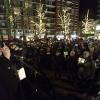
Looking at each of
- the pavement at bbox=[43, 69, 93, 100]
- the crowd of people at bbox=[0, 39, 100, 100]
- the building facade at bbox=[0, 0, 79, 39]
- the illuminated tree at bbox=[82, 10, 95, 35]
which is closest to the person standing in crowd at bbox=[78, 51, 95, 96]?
the crowd of people at bbox=[0, 39, 100, 100]

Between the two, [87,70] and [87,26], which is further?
[87,26]

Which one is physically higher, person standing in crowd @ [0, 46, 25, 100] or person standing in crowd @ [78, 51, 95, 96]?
person standing in crowd @ [0, 46, 25, 100]

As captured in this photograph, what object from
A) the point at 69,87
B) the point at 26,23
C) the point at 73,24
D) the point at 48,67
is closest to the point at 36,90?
the point at 69,87

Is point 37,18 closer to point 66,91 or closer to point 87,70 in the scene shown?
point 66,91

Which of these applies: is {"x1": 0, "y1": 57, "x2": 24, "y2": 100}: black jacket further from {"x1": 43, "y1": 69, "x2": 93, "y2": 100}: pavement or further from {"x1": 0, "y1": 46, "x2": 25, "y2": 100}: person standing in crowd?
{"x1": 43, "y1": 69, "x2": 93, "y2": 100}: pavement

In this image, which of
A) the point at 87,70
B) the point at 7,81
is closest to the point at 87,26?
the point at 87,70

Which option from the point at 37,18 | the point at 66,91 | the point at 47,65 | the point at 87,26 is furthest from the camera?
the point at 37,18

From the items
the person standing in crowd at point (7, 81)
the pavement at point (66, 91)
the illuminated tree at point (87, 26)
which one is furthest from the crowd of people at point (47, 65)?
the illuminated tree at point (87, 26)

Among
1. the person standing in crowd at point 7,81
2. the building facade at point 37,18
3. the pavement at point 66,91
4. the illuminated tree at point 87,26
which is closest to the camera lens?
the person standing in crowd at point 7,81


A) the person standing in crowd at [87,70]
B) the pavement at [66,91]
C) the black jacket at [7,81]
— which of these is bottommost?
the pavement at [66,91]

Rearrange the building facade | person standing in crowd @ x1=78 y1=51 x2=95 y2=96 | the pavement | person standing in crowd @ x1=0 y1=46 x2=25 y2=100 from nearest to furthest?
1. person standing in crowd @ x1=0 y1=46 x2=25 y2=100
2. person standing in crowd @ x1=78 y1=51 x2=95 y2=96
3. the pavement
4. the building facade

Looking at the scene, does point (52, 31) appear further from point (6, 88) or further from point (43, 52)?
point (6, 88)

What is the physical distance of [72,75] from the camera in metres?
8.61

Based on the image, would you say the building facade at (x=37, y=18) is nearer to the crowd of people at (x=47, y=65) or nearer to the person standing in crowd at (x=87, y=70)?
the crowd of people at (x=47, y=65)
